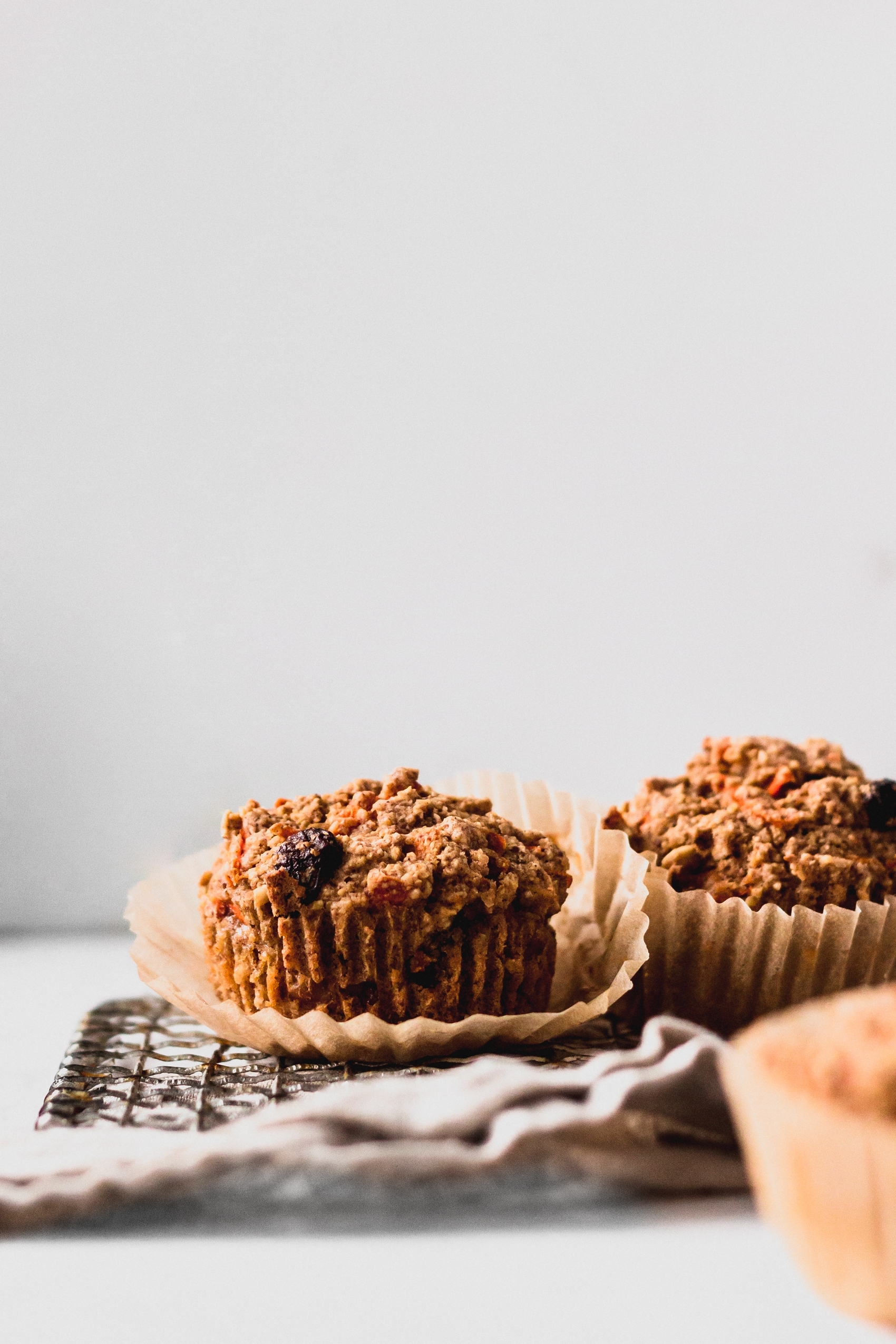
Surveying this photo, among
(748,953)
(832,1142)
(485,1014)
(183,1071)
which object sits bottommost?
(183,1071)

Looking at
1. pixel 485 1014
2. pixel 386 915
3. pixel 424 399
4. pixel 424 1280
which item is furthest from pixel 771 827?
pixel 424 399

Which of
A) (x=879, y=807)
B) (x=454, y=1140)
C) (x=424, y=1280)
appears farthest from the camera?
(x=879, y=807)

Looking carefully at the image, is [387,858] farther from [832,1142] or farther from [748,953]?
[832,1142]

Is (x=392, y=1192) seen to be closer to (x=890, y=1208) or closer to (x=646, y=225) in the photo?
(x=890, y=1208)

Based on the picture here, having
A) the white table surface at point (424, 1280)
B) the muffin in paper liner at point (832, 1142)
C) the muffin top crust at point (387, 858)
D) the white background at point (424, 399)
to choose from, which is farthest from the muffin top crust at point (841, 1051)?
the white background at point (424, 399)

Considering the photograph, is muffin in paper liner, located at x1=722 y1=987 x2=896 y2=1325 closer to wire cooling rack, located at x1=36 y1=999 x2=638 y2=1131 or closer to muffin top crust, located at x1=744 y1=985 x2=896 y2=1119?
muffin top crust, located at x1=744 y1=985 x2=896 y2=1119

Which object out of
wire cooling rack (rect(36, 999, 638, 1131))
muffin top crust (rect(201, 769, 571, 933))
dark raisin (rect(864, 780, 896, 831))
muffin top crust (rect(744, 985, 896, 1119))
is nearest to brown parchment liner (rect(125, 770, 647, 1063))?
wire cooling rack (rect(36, 999, 638, 1131))
